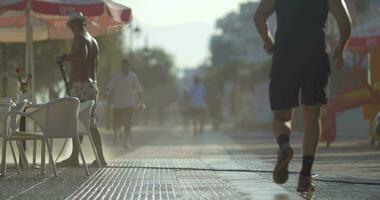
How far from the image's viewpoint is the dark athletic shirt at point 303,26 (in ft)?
27.7

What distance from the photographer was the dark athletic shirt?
8.45 m

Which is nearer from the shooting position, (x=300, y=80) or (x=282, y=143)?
(x=282, y=143)

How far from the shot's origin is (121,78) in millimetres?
19781

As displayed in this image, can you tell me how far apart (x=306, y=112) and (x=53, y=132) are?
3.18 meters

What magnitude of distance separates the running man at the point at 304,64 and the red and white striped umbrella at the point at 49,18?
424 cm

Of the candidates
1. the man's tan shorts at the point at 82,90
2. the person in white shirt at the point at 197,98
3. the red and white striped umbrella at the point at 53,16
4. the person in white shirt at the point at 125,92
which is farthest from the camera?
the person in white shirt at the point at 197,98

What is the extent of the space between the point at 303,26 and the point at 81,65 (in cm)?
401

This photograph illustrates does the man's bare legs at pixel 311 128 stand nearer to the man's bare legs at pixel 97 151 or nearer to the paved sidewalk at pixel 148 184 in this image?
the paved sidewalk at pixel 148 184

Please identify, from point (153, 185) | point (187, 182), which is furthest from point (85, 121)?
point (153, 185)

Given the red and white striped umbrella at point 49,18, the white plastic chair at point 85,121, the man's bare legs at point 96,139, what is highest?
the red and white striped umbrella at point 49,18

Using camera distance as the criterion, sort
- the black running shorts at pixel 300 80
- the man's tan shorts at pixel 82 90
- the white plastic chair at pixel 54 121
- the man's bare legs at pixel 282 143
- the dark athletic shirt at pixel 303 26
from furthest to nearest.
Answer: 1. the man's tan shorts at pixel 82 90
2. the white plastic chair at pixel 54 121
3. the dark athletic shirt at pixel 303 26
4. the black running shorts at pixel 300 80
5. the man's bare legs at pixel 282 143

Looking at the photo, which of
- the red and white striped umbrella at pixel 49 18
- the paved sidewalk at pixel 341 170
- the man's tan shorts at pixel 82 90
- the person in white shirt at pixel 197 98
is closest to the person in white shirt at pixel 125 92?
the red and white striped umbrella at pixel 49 18

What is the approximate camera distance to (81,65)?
38.3 feet

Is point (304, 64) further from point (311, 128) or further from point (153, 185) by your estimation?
point (153, 185)
